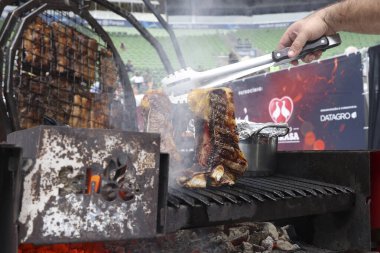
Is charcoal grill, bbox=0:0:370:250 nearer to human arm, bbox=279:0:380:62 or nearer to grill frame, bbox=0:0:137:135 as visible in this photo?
grill frame, bbox=0:0:137:135

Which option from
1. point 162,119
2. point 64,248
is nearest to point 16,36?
point 162,119

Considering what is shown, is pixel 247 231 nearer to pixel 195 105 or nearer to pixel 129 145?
pixel 195 105

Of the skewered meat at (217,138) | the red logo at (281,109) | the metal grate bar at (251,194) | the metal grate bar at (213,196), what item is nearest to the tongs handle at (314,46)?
the skewered meat at (217,138)

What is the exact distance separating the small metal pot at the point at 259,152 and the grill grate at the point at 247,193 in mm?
357

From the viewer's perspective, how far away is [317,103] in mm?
5641

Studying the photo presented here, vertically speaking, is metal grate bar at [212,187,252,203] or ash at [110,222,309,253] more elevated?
metal grate bar at [212,187,252,203]

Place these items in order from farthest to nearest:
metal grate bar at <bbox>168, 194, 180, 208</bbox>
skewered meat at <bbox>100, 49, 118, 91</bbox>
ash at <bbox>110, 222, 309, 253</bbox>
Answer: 1. skewered meat at <bbox>100, 49, 118, 91</bbox>
2. ash at <bbox>110, 222, 309, 253</bbox>
3. metal grate bar at <bbox>168, 194, 180, 208</bbox>

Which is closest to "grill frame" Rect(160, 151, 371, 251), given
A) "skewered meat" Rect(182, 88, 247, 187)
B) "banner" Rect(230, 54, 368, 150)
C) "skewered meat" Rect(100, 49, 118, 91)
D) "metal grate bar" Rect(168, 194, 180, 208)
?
"metal grate bar" Rect(168, 194, 180, 208)

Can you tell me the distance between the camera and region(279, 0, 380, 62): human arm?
7.50 ft

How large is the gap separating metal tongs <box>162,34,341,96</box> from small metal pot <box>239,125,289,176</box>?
380 mm

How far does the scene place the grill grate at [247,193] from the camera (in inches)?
59.4

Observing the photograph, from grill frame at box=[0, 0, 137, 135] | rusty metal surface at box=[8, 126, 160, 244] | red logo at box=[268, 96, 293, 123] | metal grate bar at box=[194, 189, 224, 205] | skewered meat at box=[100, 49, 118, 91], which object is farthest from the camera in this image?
red logo at box=[268, 96, 293, 123]

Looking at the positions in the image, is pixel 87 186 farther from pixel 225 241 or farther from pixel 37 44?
pixel 37 44

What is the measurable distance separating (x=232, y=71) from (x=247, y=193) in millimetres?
823
